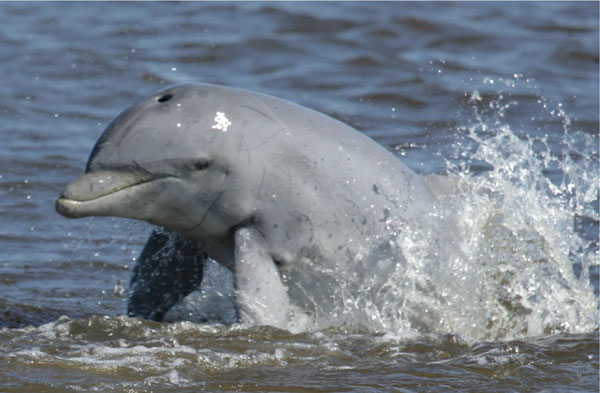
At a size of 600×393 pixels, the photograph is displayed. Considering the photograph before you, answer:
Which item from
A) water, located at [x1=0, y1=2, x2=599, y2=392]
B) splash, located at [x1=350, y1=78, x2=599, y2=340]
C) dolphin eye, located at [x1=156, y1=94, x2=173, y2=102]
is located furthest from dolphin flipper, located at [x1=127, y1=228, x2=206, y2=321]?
splash, located at [x1=350, y1=78, x2=599, y2=340]

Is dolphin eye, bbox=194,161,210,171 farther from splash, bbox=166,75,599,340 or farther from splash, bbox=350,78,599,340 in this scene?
splash, bbox=350,78,599,340

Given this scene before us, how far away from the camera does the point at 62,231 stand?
12.2 metres

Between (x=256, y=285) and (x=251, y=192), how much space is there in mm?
672

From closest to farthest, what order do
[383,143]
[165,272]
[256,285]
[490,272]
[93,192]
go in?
1. [93,192]
2. [256,285]
3. [165,272]
4. [490,272]
5. [383,143]

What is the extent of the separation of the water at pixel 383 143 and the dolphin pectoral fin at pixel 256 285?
17cm

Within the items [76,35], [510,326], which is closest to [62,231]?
[510,326]

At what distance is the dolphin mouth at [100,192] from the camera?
788 cm

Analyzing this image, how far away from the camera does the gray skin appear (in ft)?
26.4

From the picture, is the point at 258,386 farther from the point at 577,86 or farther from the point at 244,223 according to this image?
the point at 577,86

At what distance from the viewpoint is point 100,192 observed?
7.92m

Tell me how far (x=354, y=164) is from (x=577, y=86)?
11.2 m

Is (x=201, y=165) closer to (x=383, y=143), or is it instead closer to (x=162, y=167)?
(x=162, y=167)

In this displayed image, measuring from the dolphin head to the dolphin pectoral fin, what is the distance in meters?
0.20

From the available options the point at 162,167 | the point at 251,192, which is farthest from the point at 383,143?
the point at 162,167
